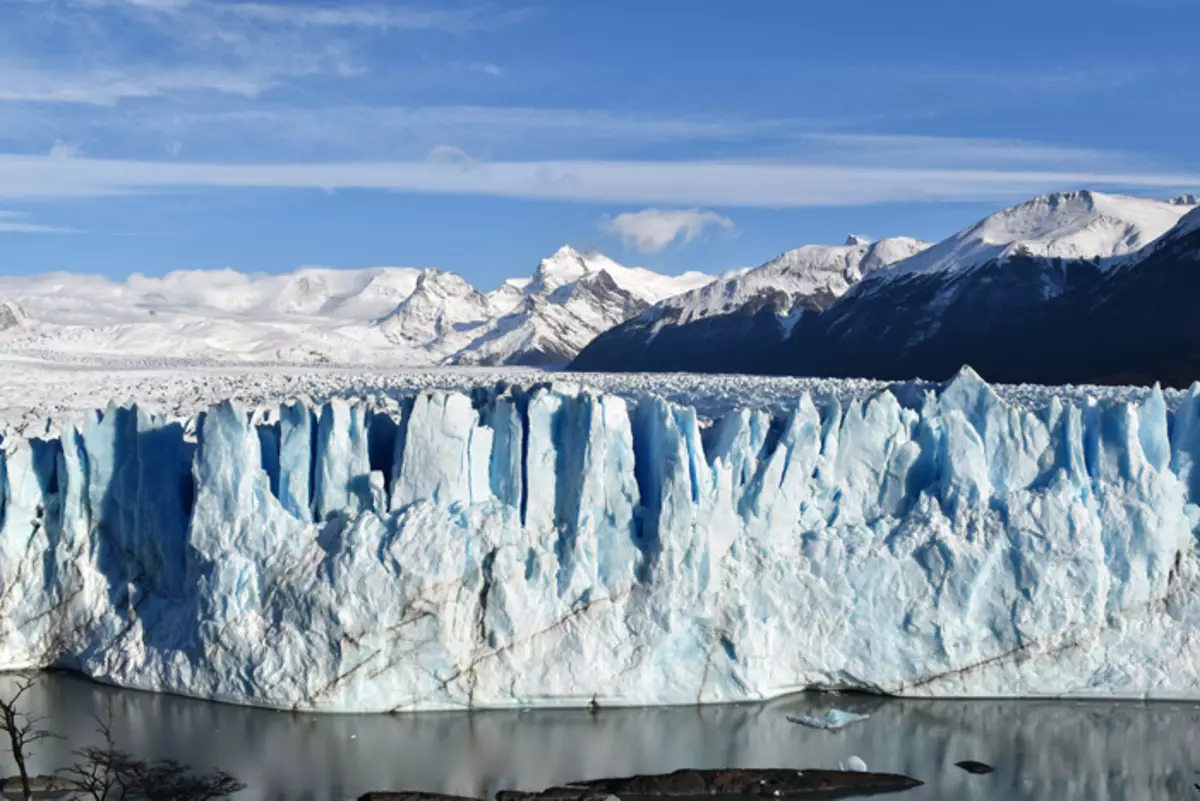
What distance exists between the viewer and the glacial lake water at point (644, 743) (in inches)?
530

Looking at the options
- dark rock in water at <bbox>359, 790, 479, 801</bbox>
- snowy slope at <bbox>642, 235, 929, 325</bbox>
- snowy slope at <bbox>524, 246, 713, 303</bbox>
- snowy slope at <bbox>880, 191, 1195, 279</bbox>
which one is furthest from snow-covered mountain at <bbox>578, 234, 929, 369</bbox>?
snowy slope at <bbox>524, 246, 713, 303</bbox>

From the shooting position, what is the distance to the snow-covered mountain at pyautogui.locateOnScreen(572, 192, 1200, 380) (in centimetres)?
4672

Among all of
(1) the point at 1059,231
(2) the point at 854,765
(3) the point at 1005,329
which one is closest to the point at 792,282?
(1) the point at 1059,231

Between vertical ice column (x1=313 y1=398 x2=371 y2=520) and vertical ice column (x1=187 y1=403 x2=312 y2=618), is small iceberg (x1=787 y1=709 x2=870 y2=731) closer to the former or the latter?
→ vertical ice column (x1=313 y1=398 x2=371 y2=520)

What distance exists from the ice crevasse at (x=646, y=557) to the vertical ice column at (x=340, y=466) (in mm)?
32

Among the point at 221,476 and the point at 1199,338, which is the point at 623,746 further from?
the point at 1199,338

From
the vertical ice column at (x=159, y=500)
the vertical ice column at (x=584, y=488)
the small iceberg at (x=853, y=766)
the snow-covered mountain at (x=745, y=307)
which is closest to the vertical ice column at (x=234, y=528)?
the vertical ice column at (x=159, y=500)

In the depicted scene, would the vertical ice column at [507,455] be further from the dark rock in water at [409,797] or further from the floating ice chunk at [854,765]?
the floating ice chunk at [854,765]

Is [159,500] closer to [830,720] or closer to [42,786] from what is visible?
[42,786]

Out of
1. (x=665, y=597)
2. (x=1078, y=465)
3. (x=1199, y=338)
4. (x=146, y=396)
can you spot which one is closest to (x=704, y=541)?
(x=665, y=597)

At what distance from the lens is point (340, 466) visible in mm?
15898

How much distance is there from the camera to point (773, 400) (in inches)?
800

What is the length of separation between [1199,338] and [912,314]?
46.9 ft

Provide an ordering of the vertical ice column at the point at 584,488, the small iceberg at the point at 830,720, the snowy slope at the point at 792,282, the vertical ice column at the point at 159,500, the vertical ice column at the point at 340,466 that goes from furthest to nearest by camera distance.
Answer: the snowy slope at the point at 792,282 → the vertical ice column at the point at 159,500 → the vertical ice column at the point at 340,466 → the vertical ice column at the point at 584,488 → the small iceberg at the point at 830,720
